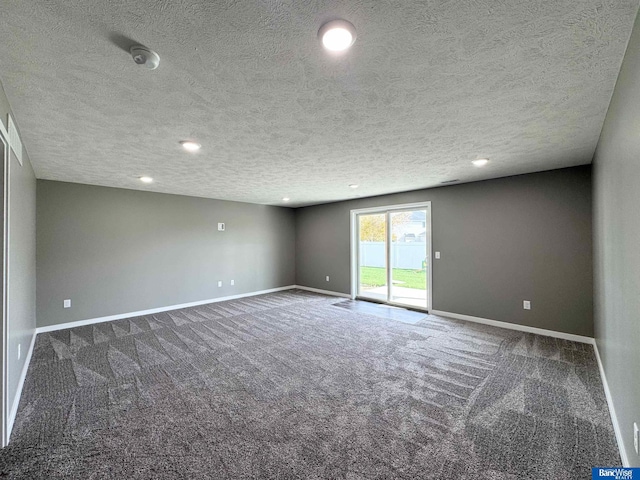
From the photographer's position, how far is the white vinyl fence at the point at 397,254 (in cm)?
544

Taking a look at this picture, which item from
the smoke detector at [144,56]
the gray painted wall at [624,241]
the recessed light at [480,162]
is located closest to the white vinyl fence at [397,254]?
the recessed light at [480,162]

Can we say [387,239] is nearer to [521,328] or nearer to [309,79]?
[521,328]

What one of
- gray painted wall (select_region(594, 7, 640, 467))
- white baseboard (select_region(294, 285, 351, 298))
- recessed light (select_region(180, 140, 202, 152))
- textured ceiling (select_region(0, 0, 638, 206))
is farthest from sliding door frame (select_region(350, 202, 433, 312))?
recessed light (select_region(180, 140, 202, 152))

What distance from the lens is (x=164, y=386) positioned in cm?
260

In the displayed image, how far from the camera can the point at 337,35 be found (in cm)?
129

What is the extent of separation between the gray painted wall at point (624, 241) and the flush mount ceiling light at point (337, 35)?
4.21 ft

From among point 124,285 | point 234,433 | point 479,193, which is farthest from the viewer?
point 124,285

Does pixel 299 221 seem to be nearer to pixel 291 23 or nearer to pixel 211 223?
pixel 211 223

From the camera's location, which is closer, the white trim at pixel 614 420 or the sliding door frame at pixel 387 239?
the white trim at pixel 614 420

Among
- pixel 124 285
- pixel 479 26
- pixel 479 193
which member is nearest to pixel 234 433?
pixel 479 26

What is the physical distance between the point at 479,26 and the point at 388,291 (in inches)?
203

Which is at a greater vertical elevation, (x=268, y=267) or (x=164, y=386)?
(x=268, y=267)

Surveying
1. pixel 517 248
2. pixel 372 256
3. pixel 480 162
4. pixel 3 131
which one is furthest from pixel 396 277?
pixel 3 131

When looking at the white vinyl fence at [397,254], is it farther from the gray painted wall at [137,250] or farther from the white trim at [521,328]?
the gray painted wall at [137,250]
